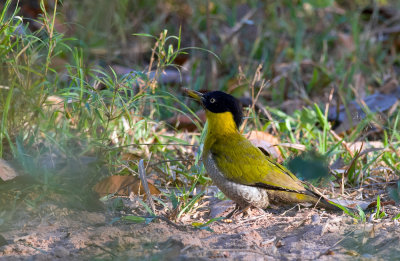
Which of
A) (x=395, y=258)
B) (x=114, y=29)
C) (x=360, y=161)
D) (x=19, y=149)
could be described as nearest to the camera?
(x=395, y=258)

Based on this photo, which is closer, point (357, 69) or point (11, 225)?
point (11, 225)

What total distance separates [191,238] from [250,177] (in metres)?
0.69

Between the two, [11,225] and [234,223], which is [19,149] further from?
[234,223]

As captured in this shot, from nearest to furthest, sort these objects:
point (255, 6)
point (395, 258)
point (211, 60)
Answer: point (395, 258) < point (211, 60) < point (255, 6)

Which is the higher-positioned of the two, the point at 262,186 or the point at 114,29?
the point at 114,29

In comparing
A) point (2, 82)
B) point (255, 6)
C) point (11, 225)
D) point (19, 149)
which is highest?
point (255, 6)

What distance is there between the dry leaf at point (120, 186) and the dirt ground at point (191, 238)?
248 mm

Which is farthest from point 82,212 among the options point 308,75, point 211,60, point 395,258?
point 308,75

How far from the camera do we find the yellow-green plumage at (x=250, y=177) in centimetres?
362

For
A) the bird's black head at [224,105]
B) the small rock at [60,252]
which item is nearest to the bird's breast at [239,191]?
the bird's black head at [224,105]

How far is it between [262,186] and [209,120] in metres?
0.65

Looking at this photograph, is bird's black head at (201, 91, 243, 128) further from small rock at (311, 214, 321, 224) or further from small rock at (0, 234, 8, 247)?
small rock at (0, 234, 8, 247)

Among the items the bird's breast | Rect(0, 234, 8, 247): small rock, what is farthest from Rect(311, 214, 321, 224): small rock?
Rect(0, 234, 8, 247): small rock

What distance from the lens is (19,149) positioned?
3.64 meters
